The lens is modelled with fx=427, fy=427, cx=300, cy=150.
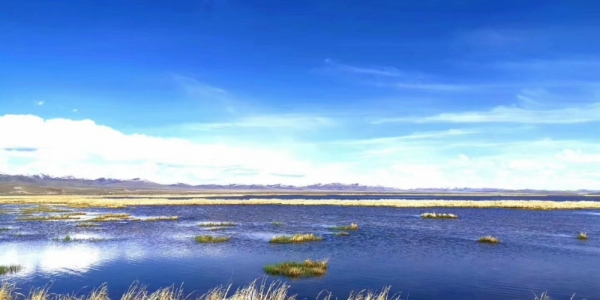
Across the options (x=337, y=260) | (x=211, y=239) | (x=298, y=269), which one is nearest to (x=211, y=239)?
(x=211, y=239)

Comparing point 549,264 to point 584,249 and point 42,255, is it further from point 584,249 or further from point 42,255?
point 42,255

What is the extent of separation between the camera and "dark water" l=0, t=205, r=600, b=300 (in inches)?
939

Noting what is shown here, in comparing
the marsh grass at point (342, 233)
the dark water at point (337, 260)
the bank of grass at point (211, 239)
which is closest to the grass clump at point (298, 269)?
the dark water at point (337, 260)

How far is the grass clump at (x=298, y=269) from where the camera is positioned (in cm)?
2603

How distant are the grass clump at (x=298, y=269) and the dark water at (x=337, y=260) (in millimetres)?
627

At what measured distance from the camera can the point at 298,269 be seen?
26.3 meters

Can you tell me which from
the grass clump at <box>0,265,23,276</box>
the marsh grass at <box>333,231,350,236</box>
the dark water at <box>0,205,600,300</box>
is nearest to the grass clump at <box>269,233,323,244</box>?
the dark water at <box>0,205,600,300</box>


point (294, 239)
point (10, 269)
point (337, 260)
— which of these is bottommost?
point (10, 269)

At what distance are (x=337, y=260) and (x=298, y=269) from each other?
5.59m

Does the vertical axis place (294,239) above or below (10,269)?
above

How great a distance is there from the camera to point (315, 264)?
2805 cm

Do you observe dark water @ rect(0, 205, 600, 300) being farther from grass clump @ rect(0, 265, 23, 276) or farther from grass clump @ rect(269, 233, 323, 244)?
grass clump @ rect(269, 233, 323, 244)

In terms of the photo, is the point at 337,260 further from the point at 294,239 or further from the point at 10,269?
the point at 10,269

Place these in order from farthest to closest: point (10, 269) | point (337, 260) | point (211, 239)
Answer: point (211, 239) → point (337, 260) → point (10, 269)
